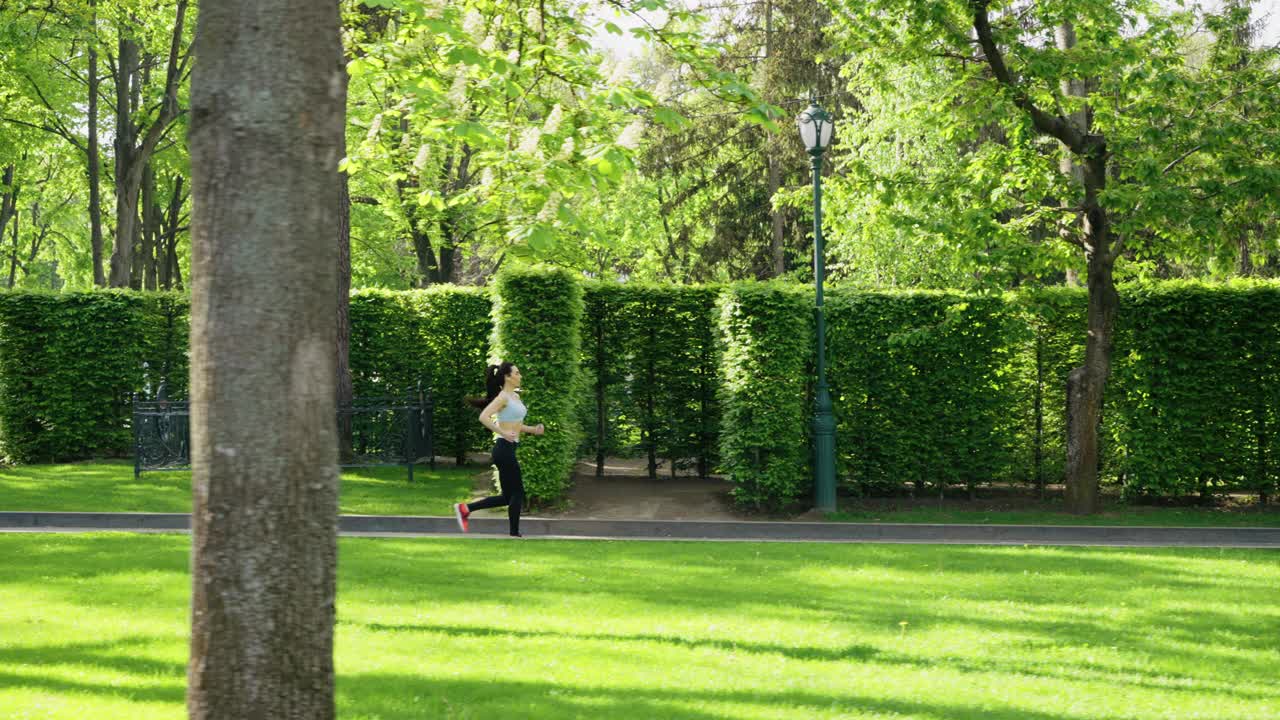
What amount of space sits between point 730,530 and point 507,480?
3.57 meters

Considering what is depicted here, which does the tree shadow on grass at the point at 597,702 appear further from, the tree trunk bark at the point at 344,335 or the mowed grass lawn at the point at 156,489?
the tree trunk bark at the point at 344,335

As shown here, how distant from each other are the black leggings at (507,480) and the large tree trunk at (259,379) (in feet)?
30.2

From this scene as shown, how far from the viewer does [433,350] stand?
20.3 metres

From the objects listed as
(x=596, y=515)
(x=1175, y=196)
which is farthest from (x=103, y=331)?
(x=1175, y=196)

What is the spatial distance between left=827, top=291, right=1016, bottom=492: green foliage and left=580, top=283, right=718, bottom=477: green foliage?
84.5 inches

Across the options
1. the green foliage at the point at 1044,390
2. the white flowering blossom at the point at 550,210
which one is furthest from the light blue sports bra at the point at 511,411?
the green foliage at the point at 1044,390

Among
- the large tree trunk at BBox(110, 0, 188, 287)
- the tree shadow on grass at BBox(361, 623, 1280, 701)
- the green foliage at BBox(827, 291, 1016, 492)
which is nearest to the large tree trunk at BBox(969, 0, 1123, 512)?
the green foliage at BBox(827, 291, 1016, 492)

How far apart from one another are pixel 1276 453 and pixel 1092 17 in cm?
723

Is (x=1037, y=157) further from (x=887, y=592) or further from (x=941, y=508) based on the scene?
(x=887, y=592)

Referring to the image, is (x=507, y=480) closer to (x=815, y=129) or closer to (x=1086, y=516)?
(x=815, y=129)

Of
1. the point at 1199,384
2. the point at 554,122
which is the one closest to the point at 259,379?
the point at 554,122

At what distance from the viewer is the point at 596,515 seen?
1667 centimetres

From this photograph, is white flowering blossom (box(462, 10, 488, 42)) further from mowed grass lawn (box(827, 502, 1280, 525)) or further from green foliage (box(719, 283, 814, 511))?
mowed grass lawn (box(827, 502, 1280, 525))

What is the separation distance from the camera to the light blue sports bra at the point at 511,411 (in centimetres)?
1322
